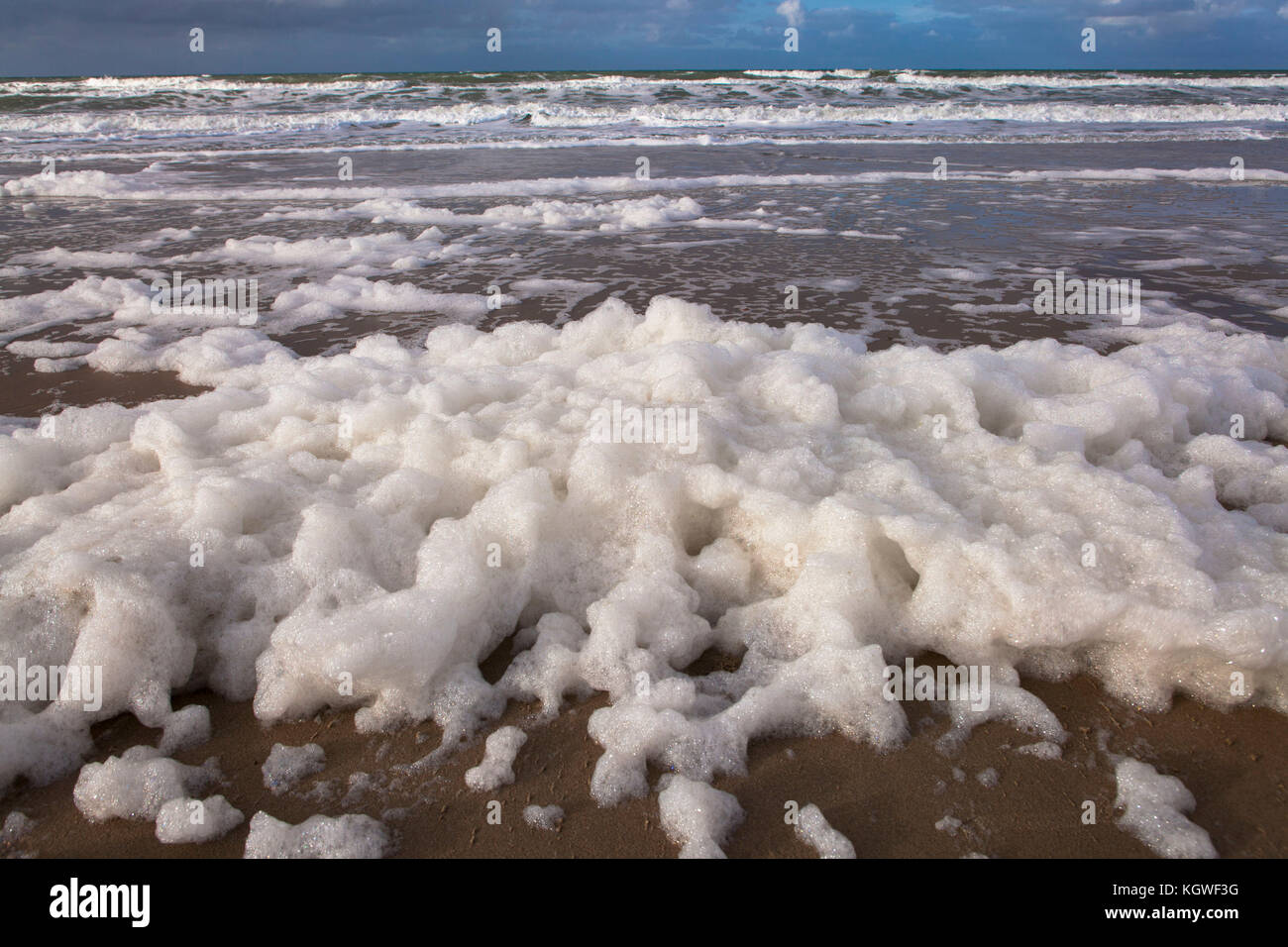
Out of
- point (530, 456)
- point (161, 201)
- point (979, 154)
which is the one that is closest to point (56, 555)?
point (530, 456)

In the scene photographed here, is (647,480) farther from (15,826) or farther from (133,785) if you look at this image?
(15,826)

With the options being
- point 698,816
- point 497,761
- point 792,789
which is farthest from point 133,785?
point 792,789

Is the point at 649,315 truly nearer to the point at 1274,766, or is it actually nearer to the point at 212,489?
the point at 212,489

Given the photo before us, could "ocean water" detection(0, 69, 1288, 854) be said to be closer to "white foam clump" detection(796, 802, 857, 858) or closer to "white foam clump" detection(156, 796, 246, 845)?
"white foam clump" detection(796, 802, 857, 858)

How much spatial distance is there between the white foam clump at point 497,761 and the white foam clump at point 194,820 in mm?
613

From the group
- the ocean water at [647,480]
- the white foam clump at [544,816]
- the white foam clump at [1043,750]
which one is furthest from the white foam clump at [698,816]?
the white foam clump at [1043,750]

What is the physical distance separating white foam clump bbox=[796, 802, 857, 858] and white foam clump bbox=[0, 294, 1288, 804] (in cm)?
27

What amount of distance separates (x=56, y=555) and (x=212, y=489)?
554 millimetres

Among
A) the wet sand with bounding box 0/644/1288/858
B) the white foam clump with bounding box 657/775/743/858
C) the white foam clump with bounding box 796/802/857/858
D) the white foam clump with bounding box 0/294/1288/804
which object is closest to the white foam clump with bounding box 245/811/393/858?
the wet sand with bounding box 0/644/1288/858

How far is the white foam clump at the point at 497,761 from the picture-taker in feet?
7.34

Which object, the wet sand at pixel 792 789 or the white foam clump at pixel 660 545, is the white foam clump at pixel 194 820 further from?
the white foam clump at pixel 660 545

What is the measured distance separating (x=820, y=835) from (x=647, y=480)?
1.60m

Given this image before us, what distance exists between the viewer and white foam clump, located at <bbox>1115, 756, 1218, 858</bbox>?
6.73 ft

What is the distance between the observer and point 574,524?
3.25m
